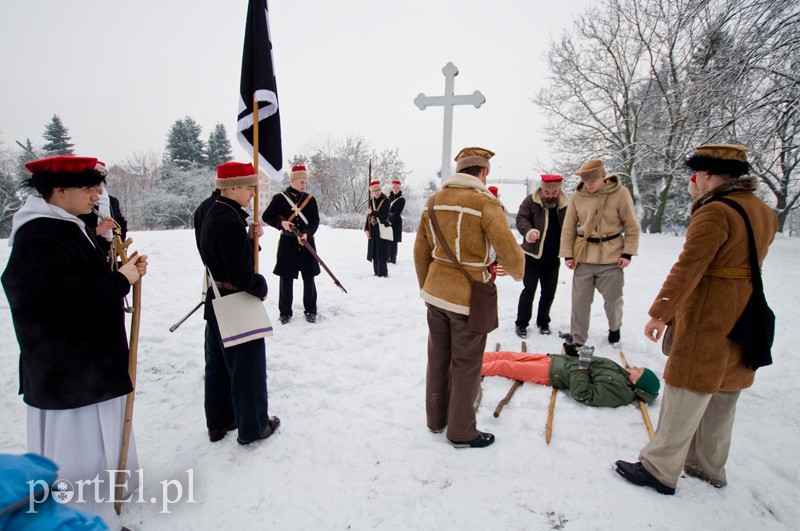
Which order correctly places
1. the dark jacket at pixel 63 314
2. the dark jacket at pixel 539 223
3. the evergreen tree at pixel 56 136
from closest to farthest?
the dark jacket at pixel 63 314, the dark jacket at pixel 539 223, the evergreen tree at pixel 56 136

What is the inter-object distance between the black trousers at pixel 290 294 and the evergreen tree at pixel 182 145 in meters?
31.5

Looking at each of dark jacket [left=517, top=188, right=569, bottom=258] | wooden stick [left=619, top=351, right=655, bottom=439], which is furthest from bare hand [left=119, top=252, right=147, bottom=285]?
dark jacket [left=517, top=188, right=569, bottom=258]

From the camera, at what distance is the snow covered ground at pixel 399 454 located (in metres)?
2.20

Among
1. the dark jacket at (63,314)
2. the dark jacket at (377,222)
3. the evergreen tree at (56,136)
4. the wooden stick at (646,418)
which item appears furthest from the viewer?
the evergreen tree at (56,136)

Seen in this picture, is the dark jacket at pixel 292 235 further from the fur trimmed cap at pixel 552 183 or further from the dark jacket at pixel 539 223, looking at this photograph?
the fur trimmed cap at pixel 552 183

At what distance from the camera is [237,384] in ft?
8.59

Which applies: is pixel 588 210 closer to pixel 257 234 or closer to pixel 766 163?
pixel 257 234

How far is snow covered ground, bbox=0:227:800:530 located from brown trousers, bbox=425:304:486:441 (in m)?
0.22

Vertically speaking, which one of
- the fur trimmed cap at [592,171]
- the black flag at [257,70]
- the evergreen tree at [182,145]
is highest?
the evergreen tree at [182,145]

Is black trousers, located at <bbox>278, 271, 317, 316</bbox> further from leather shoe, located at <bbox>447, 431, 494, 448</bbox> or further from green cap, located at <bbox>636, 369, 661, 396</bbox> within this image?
green cap, located at <bbox>636, 369, 661, 396</bbox>

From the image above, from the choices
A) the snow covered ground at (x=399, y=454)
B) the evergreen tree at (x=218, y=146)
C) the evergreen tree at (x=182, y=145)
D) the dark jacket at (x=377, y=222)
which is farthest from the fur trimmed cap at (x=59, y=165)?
the evergreen tree at (x=218, y=146)

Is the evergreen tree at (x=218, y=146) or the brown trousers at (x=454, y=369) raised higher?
the evergreen tree at (x=218, y=146)

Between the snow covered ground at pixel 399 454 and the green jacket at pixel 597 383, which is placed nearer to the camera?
the snow covered ground at pixel 399 454

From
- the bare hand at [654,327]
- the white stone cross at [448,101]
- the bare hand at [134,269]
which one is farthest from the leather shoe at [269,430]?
the white stone cross at [448,101]
